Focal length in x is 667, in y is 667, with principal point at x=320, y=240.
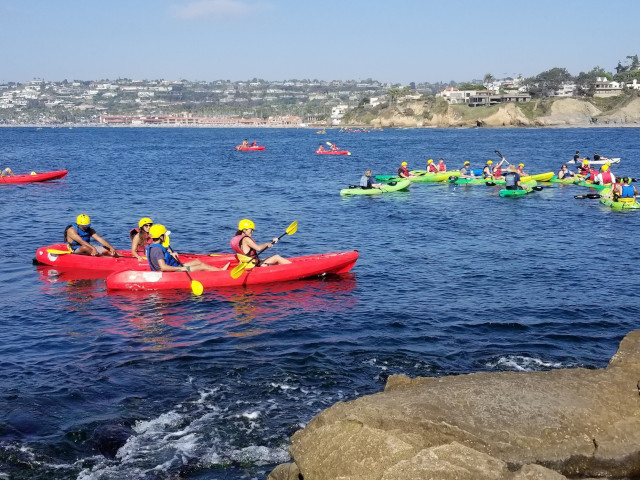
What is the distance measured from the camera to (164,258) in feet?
53.7

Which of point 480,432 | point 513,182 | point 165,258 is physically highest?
point 513,182

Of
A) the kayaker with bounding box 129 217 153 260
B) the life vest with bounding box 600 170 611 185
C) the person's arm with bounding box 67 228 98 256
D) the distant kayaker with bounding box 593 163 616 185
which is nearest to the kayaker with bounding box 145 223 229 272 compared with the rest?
the kayaker with bounding box 129 217 153 260

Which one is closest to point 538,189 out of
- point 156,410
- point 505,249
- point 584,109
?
point 505,249

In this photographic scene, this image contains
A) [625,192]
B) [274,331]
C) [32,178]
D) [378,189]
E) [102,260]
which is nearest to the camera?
[274,331]

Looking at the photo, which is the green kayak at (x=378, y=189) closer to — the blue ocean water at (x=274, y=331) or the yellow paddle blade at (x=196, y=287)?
the blue ocean water at (x=274, y=331)

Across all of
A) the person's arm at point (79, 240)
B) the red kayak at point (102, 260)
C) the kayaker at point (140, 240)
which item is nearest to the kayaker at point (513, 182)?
the red kayak at point (102, 260)

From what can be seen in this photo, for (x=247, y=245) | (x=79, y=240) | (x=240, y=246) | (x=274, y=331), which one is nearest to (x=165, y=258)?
(x=240, y=246)

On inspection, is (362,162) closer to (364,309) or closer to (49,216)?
(49,216)

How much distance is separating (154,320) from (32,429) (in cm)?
509

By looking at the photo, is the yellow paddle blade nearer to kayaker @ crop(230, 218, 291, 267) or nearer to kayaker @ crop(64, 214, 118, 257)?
kayaker @ crop(230, 218, 291, 267)

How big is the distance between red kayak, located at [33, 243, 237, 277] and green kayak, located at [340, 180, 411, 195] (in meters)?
17.4

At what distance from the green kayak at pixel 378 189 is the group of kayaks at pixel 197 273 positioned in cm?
1713

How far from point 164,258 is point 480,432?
11.5m

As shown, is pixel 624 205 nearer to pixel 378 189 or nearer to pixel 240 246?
pixel 378 189
